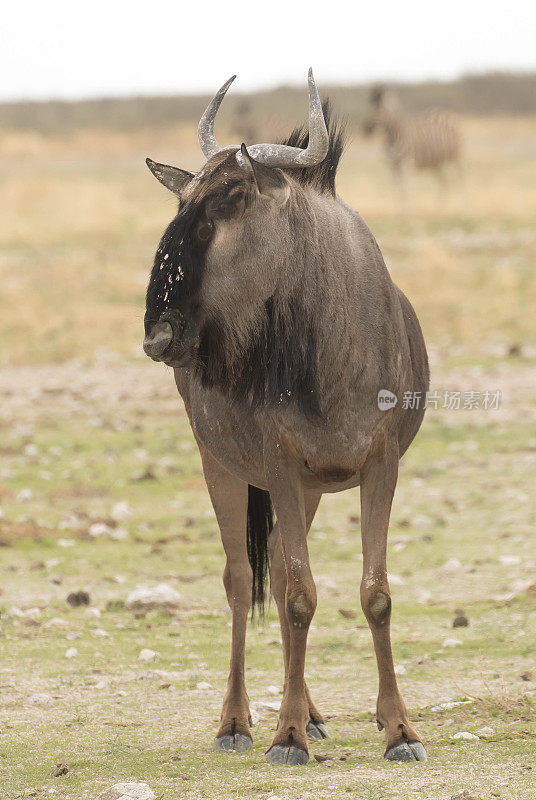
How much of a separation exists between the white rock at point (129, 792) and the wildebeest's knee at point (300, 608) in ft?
3.52

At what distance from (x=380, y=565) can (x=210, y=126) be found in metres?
2.19

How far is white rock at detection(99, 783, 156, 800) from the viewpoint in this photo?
494 cm

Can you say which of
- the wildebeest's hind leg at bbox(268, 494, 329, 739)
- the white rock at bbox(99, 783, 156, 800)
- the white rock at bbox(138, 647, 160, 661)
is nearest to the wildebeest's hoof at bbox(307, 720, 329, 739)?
the wildebeest's hind leg at bbox(268, 494, 329, 739)

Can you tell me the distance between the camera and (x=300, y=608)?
18.9ft

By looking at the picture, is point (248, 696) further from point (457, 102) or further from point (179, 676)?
point (457, 102)

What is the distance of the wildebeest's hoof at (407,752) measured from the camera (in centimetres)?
547

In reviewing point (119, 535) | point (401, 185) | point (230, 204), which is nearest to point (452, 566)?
point (119, 535)

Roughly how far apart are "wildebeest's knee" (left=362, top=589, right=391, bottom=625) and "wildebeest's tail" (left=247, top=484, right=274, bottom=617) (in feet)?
4.08

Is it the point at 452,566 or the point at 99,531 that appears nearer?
Answer: the point at 452,566

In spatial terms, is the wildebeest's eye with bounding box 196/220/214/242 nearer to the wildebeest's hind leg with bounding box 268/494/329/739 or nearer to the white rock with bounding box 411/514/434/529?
the wildebeest's hind leg with bounding box 268/494/329/739

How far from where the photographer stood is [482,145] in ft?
187

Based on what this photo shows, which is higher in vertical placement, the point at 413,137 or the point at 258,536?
the point at 413,137

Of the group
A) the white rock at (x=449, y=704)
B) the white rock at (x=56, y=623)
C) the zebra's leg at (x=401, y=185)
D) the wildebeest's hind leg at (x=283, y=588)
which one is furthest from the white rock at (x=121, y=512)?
the zebra's leg at (x=401, y=185)

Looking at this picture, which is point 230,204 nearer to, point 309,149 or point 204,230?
point 204,230
